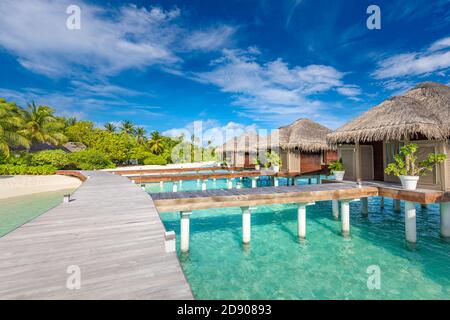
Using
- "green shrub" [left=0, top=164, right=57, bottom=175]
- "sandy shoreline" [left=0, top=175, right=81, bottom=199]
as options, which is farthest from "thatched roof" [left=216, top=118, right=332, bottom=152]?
"green shrub" [left=0, top=164, right=57, bottom=175]

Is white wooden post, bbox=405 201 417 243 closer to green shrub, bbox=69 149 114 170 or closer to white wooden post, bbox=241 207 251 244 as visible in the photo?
white wooden post, bbox=241 207 251 244

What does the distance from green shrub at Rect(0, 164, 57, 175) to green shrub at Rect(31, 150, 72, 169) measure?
3.25 ft

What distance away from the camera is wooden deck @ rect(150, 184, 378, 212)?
580cm

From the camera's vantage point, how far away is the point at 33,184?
1758 centimetres

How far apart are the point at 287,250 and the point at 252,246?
0.96 meters

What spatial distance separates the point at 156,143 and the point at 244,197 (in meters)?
36.9

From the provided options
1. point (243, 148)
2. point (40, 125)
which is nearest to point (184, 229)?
point (243, 148)

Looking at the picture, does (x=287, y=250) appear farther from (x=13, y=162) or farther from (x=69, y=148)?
(x=69, y=148)

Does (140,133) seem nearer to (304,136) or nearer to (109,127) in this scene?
(109,127)

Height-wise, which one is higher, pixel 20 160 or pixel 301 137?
pixel 301 137

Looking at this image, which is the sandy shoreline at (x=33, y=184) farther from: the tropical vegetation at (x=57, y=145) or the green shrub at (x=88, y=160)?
the green shrub at (x=88, y=160)

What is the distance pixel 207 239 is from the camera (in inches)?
278
